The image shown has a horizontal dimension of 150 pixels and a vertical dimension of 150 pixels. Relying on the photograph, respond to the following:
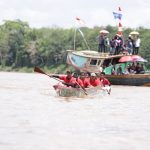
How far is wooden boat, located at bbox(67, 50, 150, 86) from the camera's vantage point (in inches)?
1288

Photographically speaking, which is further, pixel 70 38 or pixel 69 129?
pixel 70 38

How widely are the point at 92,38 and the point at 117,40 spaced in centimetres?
5220

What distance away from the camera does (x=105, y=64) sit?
35.7m

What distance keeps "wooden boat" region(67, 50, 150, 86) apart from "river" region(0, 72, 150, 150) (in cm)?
1179

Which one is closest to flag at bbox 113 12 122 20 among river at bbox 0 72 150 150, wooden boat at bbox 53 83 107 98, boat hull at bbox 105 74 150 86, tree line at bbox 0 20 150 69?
boat hull at bbox 105 74 150 86

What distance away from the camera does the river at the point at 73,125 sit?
1142 cm

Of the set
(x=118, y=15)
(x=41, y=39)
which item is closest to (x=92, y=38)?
(x=41, y=39)

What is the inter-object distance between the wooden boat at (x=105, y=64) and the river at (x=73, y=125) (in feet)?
38.7

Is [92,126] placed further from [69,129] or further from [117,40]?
[117,40]

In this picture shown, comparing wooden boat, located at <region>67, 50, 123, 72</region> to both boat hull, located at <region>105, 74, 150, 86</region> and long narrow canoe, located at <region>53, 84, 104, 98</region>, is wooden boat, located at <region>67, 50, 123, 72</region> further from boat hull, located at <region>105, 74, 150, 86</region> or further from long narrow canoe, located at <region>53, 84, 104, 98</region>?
long narrow canoe, located at <region>53, 84, 104, 98</region>

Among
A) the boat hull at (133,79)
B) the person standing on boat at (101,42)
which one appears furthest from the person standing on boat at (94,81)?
the person standing on boat at (101,42)

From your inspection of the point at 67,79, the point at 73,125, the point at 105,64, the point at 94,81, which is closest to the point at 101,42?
the point at 105,64

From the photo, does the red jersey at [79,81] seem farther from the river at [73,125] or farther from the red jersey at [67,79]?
the river at [73,125]

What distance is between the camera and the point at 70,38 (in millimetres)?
96438
